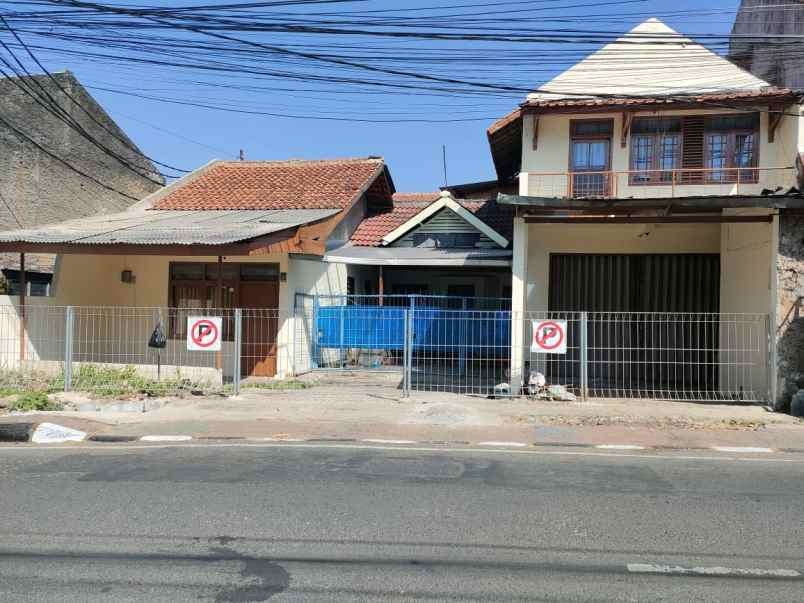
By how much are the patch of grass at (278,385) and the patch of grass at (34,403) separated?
3.45 m

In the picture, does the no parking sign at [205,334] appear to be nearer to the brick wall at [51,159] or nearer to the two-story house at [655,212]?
the two-story house at [655,212]

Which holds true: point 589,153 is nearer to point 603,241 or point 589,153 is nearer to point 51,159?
point 603,241

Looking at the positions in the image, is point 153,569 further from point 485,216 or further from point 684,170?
point 485,216

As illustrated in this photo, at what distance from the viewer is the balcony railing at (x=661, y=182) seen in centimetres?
1333

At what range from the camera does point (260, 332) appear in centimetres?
1466

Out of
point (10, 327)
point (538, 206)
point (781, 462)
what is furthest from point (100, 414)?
point (781, 462)

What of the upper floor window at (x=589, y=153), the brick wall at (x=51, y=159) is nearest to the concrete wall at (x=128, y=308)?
the upper floor window at (x=589, y=153)

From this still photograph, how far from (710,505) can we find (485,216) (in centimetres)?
1368

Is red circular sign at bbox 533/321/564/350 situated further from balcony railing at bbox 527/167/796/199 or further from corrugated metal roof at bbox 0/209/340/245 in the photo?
corrugated metal roof at bbox 0/209/340/245

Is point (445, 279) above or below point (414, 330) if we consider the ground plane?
above

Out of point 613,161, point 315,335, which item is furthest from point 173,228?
point 613,161

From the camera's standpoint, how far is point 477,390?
42.4ft

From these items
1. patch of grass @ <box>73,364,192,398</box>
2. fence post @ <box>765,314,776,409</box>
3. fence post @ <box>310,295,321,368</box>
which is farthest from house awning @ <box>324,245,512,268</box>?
fence post @ <box>765,314,776,409</box>

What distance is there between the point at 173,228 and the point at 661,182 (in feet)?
34.9
